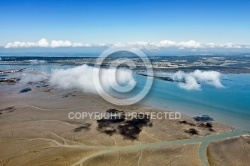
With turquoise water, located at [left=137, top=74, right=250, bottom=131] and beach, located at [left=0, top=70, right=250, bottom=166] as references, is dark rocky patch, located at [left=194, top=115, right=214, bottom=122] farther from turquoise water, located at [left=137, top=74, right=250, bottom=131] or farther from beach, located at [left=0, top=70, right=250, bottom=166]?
beach, located at [left=0, top=70, right=250, bottom=166]

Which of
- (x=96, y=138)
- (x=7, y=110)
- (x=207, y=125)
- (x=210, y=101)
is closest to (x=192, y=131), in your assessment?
(x=207, y=125)

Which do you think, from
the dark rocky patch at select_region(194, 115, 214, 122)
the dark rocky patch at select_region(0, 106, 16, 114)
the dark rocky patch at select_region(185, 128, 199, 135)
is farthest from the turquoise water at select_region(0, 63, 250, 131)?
the dark rocky patch at select_region(0, 106, 16, 114)

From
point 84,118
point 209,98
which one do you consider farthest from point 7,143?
point 209,98

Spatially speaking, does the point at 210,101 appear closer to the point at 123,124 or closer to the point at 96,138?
the point at 123,124

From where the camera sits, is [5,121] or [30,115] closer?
[5,121]

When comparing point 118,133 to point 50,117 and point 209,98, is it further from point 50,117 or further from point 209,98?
point 209,98

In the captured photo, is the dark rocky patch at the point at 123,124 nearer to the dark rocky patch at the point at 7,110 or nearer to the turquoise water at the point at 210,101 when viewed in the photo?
the turquoise water at the point at 210,101
